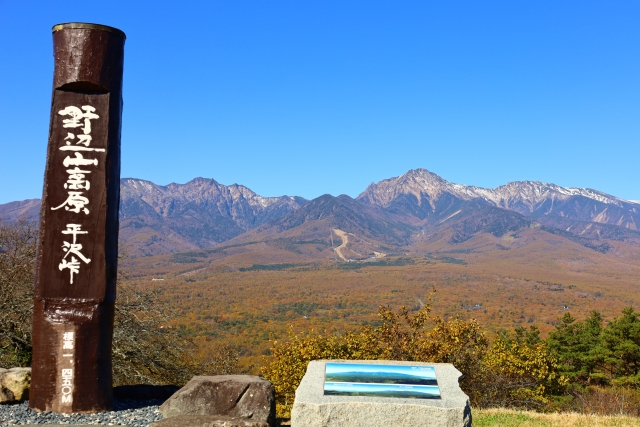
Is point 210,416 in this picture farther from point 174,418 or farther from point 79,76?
point 79,76

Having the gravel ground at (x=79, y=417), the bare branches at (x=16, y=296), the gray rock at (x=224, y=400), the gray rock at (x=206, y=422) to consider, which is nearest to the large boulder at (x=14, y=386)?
the gravel ground at (x=79, y=417)

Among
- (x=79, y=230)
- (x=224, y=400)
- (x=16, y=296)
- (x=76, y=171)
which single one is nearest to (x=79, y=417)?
(x=224, y=400)

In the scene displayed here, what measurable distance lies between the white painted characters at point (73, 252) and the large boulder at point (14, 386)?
2.06 m

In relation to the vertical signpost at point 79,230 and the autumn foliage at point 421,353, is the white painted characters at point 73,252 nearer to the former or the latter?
the vertical signpost at point 79,230

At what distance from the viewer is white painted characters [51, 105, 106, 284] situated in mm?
10156

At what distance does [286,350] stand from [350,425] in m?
11.3

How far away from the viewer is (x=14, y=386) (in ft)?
34.2

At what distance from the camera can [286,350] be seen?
19.2 m

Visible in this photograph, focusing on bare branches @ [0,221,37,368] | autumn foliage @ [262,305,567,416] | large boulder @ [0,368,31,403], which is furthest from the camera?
autumn foliage @ [262,305,567,416]

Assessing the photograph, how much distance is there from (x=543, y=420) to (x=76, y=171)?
9.37 m

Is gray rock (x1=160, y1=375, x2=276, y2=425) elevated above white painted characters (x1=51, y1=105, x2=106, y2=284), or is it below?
below

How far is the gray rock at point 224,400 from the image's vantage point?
984 centimetres

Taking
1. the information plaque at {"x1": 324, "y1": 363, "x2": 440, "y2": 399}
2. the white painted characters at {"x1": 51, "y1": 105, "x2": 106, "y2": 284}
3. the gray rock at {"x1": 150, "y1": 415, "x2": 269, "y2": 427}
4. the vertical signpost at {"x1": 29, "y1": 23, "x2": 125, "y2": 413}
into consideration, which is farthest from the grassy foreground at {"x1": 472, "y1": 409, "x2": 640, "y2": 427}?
the white painted characters at {"x1": 51, "y1": 105, "x2": 106, "y2": 284}

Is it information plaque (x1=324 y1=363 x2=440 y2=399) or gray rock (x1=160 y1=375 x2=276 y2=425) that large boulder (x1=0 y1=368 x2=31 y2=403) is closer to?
gray rock (x1=160 y1=375 x2=276 y2=425)
